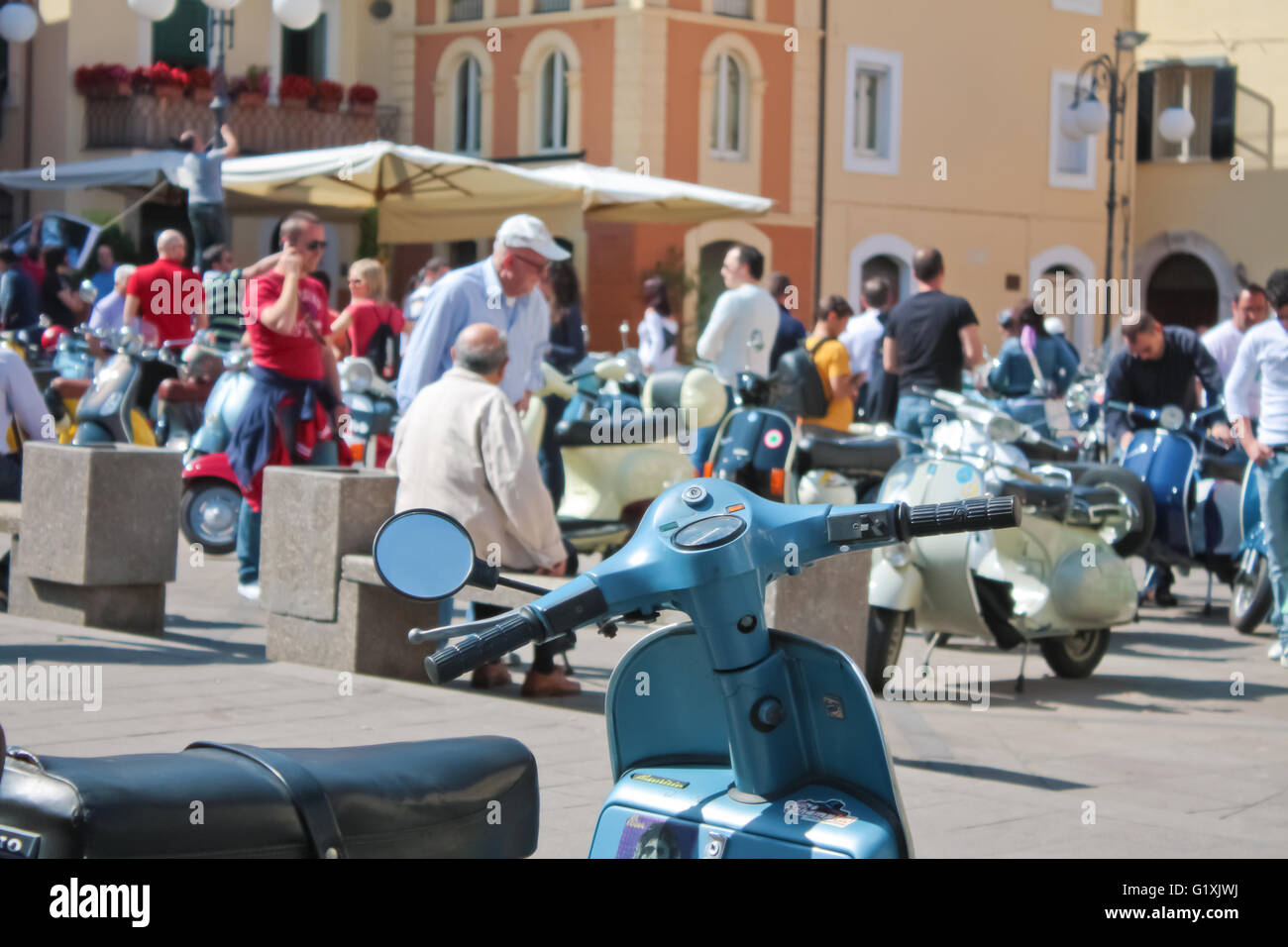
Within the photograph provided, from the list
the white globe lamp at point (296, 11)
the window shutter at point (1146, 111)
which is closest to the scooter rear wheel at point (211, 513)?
the white globe lamp at point (296, 11)

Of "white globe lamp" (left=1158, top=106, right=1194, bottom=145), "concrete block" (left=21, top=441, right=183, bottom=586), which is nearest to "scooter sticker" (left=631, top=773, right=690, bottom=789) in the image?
"concrete block" (left=21, top=441, right=183, bottom=586)

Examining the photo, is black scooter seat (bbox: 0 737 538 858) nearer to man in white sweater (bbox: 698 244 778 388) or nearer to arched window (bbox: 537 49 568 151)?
man in white sweater (bbox: 698 244 778 388)

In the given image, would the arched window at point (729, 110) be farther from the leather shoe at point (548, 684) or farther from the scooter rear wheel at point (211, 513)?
the leather shoe at point (548, 684)

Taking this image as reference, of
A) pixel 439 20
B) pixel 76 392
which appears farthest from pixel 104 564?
pixel 439 20

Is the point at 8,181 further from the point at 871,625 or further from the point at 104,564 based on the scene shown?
the point at 871,625

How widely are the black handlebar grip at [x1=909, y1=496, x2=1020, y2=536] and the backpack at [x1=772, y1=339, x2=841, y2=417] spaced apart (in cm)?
885

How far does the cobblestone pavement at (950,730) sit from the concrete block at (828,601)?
41 centimetres

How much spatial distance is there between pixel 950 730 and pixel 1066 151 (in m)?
31.3

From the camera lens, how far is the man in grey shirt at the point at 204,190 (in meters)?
15.6

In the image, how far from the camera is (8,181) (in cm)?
2431

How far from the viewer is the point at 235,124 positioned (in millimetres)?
31297

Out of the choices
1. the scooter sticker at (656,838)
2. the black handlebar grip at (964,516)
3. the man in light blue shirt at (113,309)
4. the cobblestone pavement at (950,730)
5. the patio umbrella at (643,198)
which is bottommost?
the cobblestone pavement at (950,730)

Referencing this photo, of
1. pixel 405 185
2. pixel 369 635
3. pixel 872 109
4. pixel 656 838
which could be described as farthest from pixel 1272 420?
pixel 872 109

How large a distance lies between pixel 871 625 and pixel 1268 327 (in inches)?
106
